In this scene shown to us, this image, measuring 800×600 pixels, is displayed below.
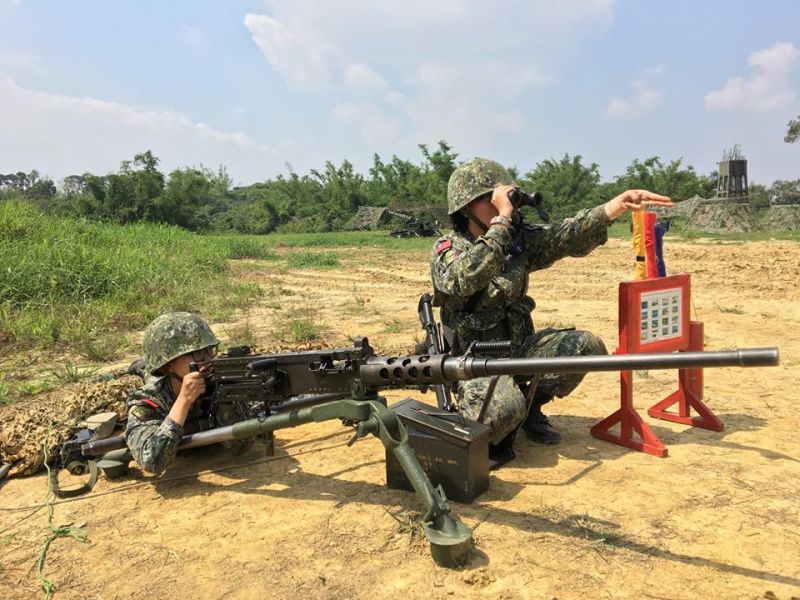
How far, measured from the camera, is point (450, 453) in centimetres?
318

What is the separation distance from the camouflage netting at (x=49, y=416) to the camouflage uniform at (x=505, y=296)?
2.59 metres

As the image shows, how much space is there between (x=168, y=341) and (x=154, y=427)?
0.51 meters

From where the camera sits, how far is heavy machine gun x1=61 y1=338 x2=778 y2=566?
93.3 inches

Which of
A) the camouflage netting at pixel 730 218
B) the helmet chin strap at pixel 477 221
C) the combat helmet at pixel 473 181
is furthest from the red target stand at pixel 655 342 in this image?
the camouflage netting at pixel 730 218

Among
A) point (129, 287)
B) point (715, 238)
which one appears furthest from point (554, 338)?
point (715, 238)

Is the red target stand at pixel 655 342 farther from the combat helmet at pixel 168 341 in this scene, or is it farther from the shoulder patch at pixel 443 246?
the combat helmet at pixel 168 341

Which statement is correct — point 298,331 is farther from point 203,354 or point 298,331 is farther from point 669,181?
point 669,181

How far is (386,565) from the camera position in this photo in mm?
2635

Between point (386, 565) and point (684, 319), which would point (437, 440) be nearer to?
point (386, 565)

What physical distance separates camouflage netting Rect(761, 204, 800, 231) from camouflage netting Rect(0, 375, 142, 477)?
23.9m

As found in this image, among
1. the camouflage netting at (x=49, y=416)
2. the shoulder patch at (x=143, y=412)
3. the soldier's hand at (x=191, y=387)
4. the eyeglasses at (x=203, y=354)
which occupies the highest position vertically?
the eyeglasses at (x=203, y=354)

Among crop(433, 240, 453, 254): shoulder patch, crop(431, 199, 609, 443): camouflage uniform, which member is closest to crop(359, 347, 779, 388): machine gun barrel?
crop(431, 199, 609, 443): camouflage uniform

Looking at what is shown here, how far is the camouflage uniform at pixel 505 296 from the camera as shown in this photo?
11.8 ft

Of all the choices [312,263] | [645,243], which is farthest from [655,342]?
[312,263]
